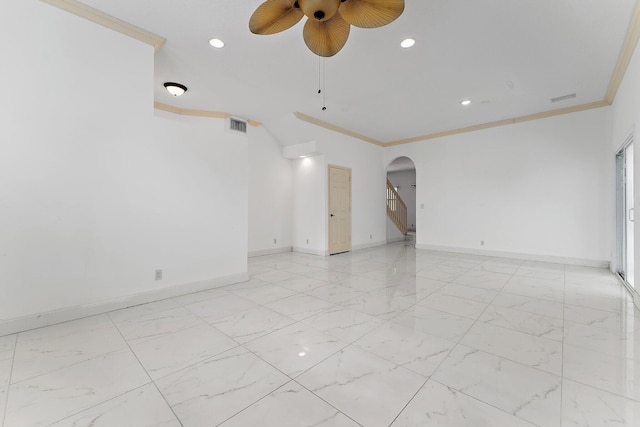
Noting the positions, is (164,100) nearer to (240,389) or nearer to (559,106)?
(240,389)

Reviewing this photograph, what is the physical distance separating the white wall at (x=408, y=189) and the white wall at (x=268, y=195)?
790cm

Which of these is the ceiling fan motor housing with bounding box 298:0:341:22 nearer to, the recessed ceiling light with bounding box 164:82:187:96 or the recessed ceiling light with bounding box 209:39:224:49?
the recessed ceiling light with bounding box 209:39:224:49

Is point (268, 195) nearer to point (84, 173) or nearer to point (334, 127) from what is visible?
point (334, 127)

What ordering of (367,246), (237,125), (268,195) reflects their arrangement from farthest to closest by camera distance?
(367,246) < (268,195) < (237,125)

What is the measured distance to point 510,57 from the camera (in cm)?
344

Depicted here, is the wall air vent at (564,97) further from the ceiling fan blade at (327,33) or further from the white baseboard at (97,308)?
the white baseboard at (97,308)

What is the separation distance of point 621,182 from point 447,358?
4943 mm

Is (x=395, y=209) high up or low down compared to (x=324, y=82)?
down

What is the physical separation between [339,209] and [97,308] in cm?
504

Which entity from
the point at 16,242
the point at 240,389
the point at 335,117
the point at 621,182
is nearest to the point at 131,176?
the point at 16,242

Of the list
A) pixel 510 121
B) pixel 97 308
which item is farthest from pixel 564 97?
pixel 97 308

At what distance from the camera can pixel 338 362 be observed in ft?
6.36

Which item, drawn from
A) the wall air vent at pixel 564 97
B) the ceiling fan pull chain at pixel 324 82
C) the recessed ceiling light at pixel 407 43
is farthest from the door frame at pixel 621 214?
the ceiling fan pull chain at pixel 324 82

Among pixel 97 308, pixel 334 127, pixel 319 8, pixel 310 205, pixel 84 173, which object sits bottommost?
pixel 97 308
